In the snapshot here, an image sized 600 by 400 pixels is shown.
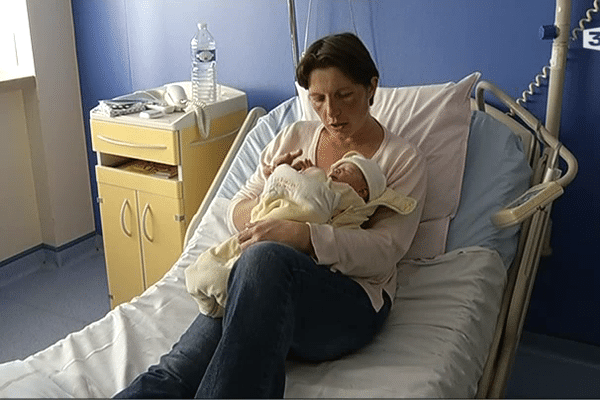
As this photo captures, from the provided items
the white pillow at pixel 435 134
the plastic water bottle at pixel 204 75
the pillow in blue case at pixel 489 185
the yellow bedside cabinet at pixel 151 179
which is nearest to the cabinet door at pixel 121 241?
the yellow bedside cabinet at pixel 151 179

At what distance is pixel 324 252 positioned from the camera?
4.92ft

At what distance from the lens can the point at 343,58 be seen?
1.67 meters

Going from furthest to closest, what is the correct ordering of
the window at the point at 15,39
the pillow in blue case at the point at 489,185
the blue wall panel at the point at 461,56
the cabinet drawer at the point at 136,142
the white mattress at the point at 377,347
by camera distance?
the window at the point at 15,39
the cabinet drawer at the point at 136,142
the blue wall panel at the point at 461,56
the pillow in blue case at the point at 489,185
the white mattress at the point at 377,347

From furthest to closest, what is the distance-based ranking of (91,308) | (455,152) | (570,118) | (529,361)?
(91,308) → (529,361) → (570,118) → (455,152)

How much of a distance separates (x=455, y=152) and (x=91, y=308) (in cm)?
161

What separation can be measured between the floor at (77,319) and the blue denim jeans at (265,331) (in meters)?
0.95

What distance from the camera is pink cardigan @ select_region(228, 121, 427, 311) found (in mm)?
1515

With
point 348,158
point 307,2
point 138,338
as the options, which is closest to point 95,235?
point 307,2

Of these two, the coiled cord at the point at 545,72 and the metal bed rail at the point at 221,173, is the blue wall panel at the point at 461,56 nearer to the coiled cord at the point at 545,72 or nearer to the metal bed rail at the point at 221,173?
the coiled cord at the point at 545,72

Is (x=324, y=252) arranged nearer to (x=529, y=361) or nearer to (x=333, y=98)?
(x=333, y=98)

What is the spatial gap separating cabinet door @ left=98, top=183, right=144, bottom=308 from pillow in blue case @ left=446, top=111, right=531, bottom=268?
1224 millimetres

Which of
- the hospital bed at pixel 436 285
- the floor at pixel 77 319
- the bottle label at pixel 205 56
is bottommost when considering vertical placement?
the floor at pixel 77 319

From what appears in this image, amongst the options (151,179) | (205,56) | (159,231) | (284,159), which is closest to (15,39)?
(205,56)

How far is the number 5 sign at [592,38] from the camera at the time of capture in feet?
6.73
